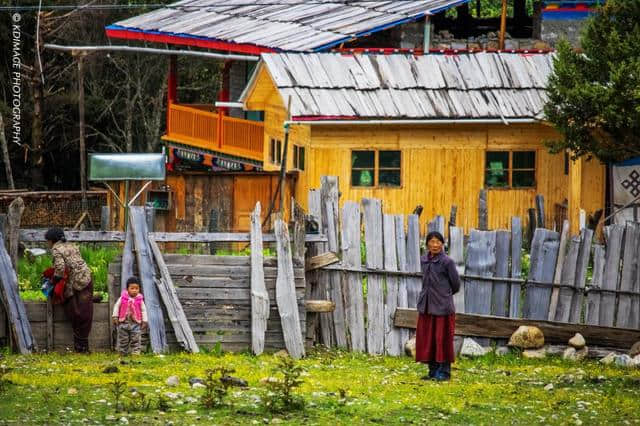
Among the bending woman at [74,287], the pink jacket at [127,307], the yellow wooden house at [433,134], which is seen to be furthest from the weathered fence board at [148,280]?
the yellow wooden house at [433,134]

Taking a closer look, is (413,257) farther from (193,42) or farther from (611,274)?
(193,42)

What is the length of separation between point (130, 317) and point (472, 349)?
384 cm

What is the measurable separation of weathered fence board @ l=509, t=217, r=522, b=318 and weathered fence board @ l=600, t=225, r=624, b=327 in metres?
0.93

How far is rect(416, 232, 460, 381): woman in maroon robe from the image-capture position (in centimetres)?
1407

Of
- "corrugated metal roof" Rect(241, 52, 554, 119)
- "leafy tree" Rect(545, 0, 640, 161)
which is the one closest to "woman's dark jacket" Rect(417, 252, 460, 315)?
"leafy tree" Rect(545, 0, 640, 161)

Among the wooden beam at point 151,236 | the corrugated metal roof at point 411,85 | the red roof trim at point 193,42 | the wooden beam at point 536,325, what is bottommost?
the wooden beam at point 536,325

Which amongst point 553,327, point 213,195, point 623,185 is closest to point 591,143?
point 623,185

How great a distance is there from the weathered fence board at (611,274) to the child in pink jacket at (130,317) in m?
5.06

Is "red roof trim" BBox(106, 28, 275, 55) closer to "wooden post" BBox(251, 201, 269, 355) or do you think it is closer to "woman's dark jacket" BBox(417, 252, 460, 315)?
"wooden post" BBox(251, 201, 269, 355)

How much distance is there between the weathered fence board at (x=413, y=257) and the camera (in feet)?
52.3

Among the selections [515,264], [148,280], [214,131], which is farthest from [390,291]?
[214,131]

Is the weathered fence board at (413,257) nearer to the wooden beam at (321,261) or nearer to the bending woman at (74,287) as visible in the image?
the wooden beam at (321,261)

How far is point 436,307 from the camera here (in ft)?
46.4

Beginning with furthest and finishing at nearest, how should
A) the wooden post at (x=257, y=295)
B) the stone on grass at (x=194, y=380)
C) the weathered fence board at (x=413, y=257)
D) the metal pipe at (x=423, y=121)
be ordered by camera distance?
the metal pipe at (x=423, y=121) < the weathered fence board at (x=413, y=257) < the wooden post at (x=257, y=295) < the stone on grass at (x=194, y=380)
